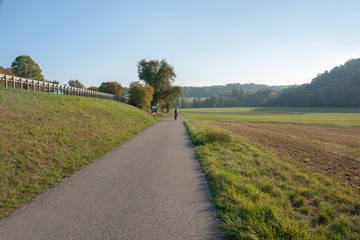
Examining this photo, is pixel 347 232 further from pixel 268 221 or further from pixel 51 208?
pixel 51 208


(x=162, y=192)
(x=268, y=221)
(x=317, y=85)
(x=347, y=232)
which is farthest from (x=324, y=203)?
(x=317, y=85)

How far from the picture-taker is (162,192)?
4707 millimetres

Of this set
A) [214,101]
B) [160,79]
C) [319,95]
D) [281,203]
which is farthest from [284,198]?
[214,101]

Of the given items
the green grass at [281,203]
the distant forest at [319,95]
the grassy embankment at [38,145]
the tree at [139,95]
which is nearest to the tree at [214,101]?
the distant forest at [319,95]

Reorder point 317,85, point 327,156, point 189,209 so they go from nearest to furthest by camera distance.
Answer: point 189,209 < point 327,156 < point 317,85

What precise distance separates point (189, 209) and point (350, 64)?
501 feet

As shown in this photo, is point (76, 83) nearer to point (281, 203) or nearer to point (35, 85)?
point (35, 85)

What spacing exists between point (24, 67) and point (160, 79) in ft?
110

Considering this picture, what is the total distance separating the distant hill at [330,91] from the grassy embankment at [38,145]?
111 m

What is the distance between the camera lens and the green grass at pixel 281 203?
3.17 meters

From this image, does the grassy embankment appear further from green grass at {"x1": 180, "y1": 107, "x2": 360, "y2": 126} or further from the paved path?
green grass at {"x1": 180, "y1": 107, "x2": 360, "y2": 126}

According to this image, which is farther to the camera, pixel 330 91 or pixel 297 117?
pixel 330 91

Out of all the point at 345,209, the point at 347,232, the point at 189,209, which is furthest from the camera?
the point at 345,209

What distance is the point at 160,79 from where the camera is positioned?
2108 inches
